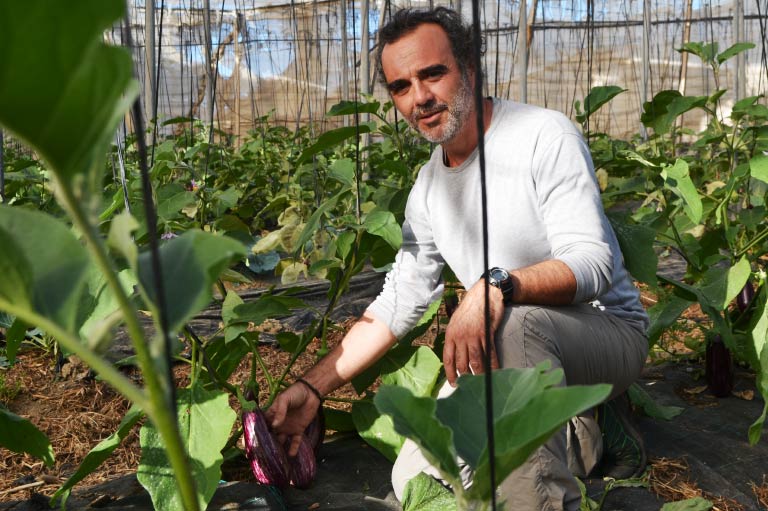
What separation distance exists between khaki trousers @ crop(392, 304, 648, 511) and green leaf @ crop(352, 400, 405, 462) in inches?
3.0

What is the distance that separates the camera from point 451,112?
164 cm

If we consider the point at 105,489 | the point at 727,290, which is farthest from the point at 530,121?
the point at 105,489

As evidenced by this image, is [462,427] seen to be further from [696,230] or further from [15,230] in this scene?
[696,230]

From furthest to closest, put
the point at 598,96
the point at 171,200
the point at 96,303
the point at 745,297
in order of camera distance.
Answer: the point at 745,297
the point at 598,96
the point at 171,200
the point at 96,303

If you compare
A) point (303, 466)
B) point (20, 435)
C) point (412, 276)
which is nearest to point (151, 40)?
point (412, 276)

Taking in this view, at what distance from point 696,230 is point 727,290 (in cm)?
50

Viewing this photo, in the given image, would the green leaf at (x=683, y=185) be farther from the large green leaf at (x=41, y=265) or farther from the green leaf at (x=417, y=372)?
the large green leaf at (x=41, y=265)

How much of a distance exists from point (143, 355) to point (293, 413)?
3.84 ft

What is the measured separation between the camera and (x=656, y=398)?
2.00 metres

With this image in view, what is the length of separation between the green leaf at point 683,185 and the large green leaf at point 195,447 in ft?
3.12

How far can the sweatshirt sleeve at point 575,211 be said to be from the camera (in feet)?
4.54

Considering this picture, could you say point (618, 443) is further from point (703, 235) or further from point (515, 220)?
point (703, 235)

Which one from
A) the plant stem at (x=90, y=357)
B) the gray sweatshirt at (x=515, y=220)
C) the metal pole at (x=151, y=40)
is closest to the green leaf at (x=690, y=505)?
the gray sweatshirt at (x=515, y=220)

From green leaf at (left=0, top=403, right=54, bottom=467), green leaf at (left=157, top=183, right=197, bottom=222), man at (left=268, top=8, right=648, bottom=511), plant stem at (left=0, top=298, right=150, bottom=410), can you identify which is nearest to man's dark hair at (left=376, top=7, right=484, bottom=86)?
man at (left=268, top=8, right=648, bottom=511)
